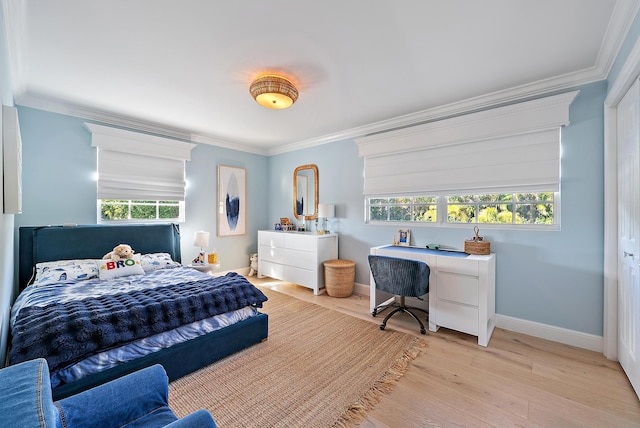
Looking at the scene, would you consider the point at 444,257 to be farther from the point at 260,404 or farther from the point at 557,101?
the point at 260,404

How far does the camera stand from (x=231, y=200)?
16.7ft

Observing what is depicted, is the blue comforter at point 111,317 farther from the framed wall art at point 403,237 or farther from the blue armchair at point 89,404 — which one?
the framed wall art at point 403,237

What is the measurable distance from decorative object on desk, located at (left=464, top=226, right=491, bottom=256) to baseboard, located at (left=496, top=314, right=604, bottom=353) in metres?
0.73

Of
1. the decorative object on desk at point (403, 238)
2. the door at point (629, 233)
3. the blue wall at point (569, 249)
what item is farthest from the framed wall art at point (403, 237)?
the door at point (629, 233)

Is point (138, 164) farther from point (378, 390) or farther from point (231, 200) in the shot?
point (378, 390)

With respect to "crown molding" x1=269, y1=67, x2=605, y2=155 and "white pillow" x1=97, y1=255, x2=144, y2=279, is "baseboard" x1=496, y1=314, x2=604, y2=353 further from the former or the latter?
"white pillow" x1=97, y1=255, x2=144, y2=279

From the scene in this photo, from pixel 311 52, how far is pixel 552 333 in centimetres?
341

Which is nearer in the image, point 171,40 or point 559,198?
point 171,40

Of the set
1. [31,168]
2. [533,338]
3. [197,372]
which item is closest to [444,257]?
[533,338]

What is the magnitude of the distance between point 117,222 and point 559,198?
17.4 feet

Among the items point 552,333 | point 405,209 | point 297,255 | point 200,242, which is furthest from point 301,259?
point 552,333

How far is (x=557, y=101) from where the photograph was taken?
2.67m

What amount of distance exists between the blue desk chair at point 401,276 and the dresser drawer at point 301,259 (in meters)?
1.38

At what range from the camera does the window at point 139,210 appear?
12.6 ft
